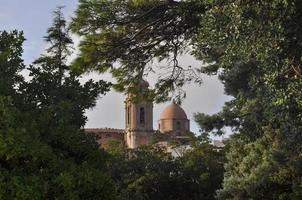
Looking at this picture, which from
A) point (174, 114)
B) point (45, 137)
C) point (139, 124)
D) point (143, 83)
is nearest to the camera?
point (45, 137)

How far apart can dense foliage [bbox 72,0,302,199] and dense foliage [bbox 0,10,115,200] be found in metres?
1.90

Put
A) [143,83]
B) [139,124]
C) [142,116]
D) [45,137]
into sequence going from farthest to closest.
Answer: [142,116]
[139,124]
[143,83]
[45,137]

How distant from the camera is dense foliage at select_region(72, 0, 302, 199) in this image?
382 inches

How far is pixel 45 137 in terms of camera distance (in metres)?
8.83

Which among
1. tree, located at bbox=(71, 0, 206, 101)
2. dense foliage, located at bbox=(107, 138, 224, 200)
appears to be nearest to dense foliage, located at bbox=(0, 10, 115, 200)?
tree, located at bbox=(71, 0, 206, 101)

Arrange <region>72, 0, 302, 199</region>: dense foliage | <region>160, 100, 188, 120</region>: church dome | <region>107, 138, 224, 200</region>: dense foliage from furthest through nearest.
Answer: <region>160, 100, 188, 120</region>: church dome
<region>107, 138, 224, 200</region>: dense foliage
<region>72, 0, 302, 199</region>: dense foliage

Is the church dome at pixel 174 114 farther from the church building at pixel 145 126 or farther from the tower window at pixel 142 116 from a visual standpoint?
the tower window at pixel 142 116

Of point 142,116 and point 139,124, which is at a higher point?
point 142,116

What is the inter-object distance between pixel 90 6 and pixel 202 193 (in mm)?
18005

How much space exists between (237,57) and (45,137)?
3910 mm

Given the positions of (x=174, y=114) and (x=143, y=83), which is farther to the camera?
(x=174, y=114)

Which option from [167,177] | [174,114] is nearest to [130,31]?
[167,177]

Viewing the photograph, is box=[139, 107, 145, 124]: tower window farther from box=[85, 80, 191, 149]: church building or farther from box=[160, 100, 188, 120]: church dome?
box=[160, 100, 188, 120]: church dome

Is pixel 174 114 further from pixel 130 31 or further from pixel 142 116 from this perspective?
pixel 130 31
